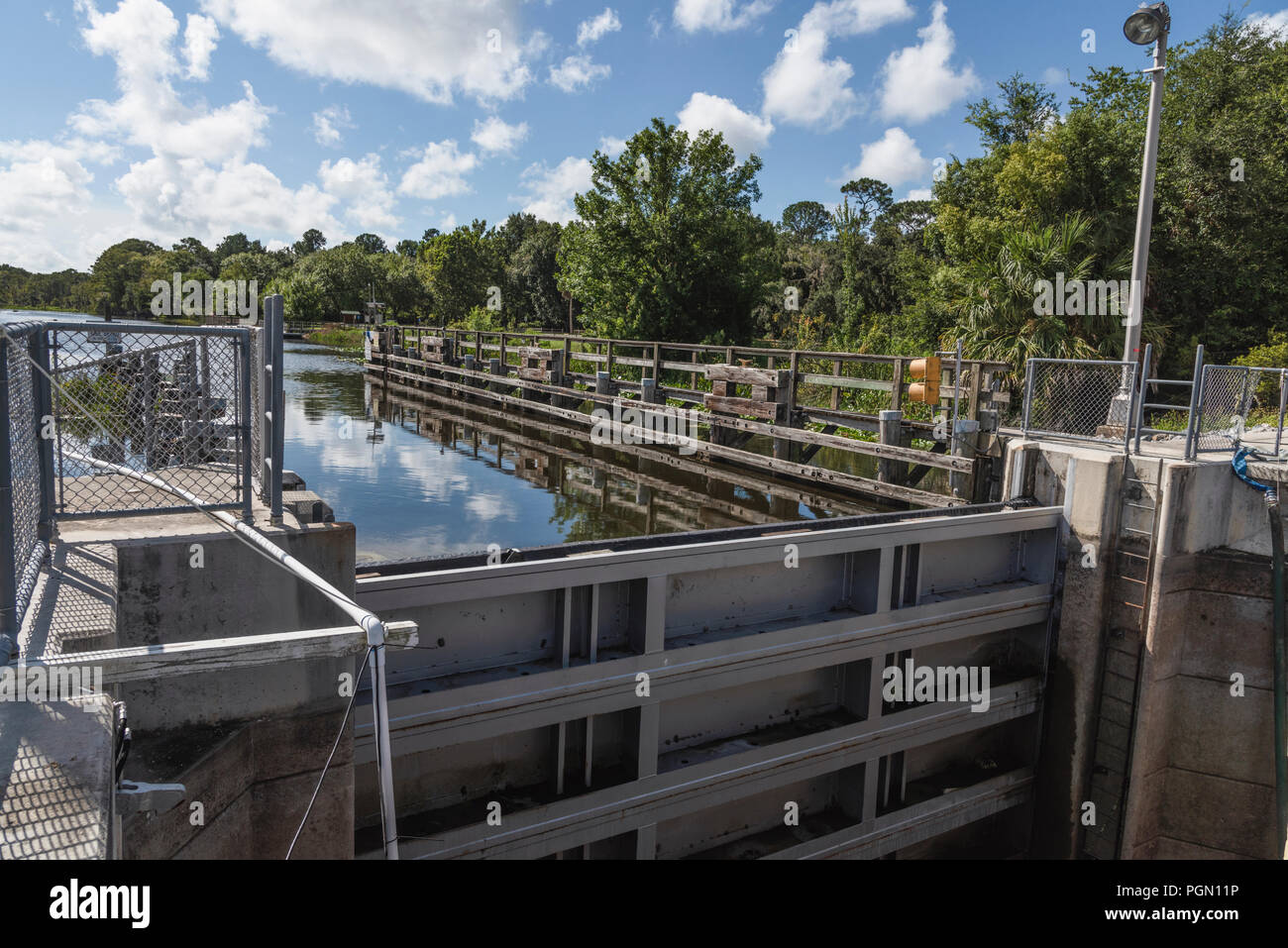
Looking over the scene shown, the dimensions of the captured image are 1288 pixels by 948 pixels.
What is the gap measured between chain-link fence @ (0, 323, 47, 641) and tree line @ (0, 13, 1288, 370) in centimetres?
1761

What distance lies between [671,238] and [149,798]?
27346mm

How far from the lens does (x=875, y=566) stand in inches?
285

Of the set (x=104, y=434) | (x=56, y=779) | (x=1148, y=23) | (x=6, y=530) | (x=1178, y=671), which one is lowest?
(x=1178, y=671)

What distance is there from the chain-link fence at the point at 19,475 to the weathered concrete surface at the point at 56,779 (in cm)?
38

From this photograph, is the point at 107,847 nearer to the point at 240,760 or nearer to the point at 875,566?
the point at 240,760

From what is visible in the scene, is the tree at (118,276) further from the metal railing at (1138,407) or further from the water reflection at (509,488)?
the metal railing at (1138,407)

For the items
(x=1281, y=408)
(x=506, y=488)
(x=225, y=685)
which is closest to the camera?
(x=225, y=685)

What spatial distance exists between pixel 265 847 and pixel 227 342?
100 inches

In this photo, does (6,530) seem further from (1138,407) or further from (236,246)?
(236,246)

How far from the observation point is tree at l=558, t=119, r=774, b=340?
28766 mm

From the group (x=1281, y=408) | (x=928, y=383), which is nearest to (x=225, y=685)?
(x=928, y=383)

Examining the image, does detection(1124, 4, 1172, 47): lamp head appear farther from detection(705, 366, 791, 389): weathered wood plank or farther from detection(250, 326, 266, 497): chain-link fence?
detection(250, 326, 266, 497): chain-link fence

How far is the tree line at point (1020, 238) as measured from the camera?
20.3 metres

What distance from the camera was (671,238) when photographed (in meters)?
28.7
